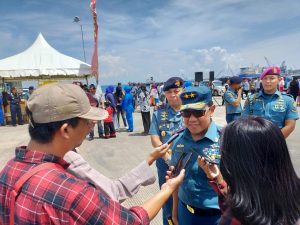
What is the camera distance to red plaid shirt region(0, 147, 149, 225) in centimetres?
102

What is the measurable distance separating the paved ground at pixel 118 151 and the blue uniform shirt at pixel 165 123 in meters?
1.31

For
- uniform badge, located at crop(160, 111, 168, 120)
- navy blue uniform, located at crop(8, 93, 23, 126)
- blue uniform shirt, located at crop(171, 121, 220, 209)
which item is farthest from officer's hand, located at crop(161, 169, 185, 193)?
navy blue uniform, located at crop(8, 93, 23, 126)

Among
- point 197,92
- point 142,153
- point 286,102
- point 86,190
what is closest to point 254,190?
point 86,190

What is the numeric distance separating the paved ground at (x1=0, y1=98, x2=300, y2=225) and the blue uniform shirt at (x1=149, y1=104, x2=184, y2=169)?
1307 millimetres

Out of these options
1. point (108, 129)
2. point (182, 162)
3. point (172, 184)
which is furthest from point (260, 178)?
point (108, 129)

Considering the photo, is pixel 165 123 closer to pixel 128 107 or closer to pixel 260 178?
pixel 260 178

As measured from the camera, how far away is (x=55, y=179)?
1.08 meters

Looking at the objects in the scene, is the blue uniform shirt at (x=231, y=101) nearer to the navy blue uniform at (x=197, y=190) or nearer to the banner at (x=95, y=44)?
the navy blue uniform at (x=197, y=190)

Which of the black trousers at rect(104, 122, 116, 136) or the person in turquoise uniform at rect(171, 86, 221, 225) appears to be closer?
the person in turquoise uniform at rect(171, 86, 221, 225)

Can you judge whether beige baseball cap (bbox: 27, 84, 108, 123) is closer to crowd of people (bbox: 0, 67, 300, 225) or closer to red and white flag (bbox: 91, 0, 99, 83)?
crowd of people (bbox: 0, 67, 300, 225)

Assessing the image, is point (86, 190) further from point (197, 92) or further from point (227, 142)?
point (197, 92)

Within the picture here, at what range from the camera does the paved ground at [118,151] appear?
5.27 m

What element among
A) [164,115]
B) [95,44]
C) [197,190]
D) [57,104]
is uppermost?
[95,44]

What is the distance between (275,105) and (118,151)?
451 cm
